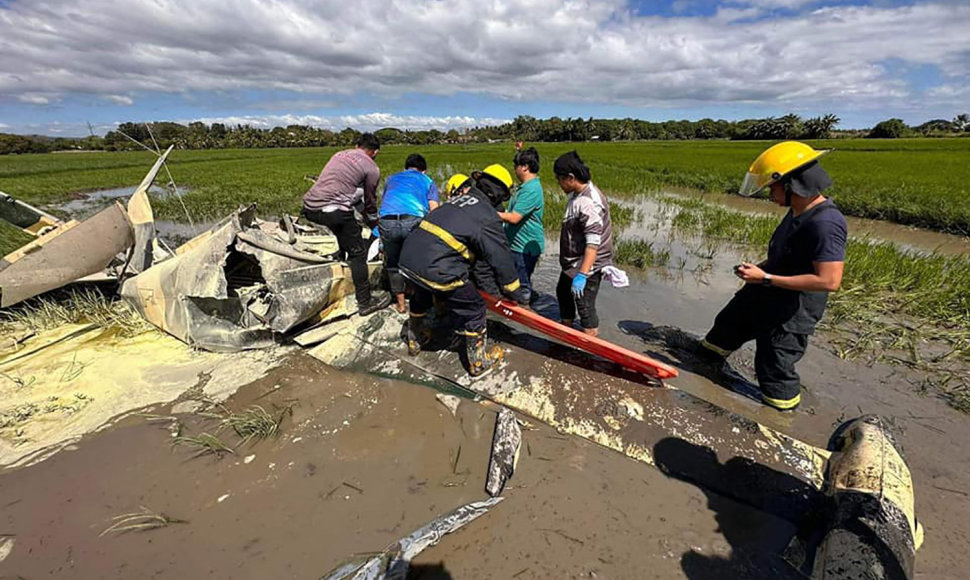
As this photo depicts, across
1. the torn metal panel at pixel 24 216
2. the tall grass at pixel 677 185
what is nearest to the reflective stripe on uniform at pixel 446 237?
the torn metal panel at pixel 24 216

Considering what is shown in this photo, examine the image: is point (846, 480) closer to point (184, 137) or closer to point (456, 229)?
point (456, 229)

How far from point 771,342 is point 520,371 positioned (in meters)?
1.68

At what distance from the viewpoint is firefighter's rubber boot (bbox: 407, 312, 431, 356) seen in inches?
138

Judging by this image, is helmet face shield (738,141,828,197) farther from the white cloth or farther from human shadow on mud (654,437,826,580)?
human shadow on mud (654,437,826,580)

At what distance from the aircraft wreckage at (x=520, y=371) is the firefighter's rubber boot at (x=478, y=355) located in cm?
7

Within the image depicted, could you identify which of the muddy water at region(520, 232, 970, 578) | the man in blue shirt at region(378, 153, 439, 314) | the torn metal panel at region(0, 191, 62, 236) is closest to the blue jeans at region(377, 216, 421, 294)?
the man in blue shirt at region(378, 153, 439, 314)

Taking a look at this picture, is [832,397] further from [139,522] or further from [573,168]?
[139,522]

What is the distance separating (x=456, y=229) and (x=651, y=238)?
621cm

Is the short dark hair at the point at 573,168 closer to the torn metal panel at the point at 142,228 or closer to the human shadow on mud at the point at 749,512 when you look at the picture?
the human shadow on mud at the point at 749,512

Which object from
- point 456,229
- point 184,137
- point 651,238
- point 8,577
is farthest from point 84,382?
point 184,137

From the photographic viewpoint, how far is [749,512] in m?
2.12

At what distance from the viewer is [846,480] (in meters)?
1.66

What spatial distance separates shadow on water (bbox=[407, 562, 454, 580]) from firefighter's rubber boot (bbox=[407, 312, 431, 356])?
5.97 ft

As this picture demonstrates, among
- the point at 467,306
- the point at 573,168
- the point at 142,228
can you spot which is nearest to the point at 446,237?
the point at 467,306
